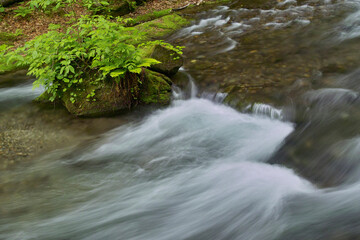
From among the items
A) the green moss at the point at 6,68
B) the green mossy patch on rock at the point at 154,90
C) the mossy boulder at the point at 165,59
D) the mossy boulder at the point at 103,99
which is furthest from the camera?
the green moss at the point at 6,68

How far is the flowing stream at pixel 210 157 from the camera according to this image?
351 cm

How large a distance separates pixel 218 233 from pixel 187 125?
8.27 ft

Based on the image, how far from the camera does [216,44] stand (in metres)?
8.47

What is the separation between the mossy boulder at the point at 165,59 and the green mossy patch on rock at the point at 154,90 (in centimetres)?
26

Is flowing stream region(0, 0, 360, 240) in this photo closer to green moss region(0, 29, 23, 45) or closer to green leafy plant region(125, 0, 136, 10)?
green moss region(0, 29, 23, 45)

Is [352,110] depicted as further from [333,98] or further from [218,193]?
[218,193]

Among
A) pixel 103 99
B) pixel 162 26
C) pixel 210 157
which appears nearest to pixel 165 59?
pixel 103 99

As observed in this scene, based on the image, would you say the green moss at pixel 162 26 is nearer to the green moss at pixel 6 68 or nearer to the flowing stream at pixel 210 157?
the flowing stream at pixel 210 157

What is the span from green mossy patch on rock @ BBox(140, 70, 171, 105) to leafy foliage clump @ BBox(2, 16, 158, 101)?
1.69 ft

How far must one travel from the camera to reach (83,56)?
19.3 feet

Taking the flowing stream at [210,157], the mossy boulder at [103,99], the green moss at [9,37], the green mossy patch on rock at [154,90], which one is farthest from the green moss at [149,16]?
the mossy boulder at [103,99]

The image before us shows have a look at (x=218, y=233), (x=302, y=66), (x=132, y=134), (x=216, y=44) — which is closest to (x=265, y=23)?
(x=216, y=44)

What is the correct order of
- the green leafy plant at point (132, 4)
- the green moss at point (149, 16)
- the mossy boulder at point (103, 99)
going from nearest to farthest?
1. the mossy boulder at point (103, 99)
2. the green moss at point (149, 16)
3. the green leafy plant at point (132, 4)

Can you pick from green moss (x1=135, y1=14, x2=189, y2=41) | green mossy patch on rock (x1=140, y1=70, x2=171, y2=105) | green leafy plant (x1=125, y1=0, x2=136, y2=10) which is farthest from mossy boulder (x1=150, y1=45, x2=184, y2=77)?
green leafy plant (x1=125, y1=0, x2=136, y2=10)
